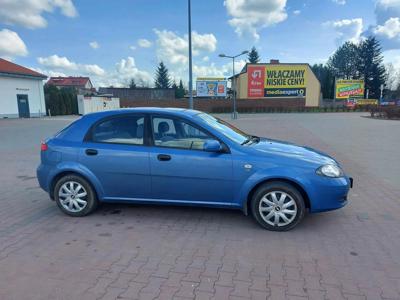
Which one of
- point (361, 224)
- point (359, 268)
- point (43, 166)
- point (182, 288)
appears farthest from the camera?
point (43, 166)

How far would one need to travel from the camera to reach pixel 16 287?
265cm

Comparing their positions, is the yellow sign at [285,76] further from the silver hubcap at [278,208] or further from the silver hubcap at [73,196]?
the silver hubcap at [73,196]

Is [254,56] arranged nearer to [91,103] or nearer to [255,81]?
[255,81]

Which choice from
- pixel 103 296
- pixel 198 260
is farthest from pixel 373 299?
pixel 103 296

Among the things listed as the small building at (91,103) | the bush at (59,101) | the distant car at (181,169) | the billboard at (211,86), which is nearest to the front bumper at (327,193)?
the distant car at (181,169)

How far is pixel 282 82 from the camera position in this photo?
1828 inches

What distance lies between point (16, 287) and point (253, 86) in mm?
46632

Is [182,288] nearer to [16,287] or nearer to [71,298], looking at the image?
[71,298]

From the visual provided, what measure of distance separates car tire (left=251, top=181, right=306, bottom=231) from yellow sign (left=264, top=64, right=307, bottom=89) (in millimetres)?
45195

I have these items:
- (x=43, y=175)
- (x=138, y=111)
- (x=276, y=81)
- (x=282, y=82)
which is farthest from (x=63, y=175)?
(x=282, y=82)

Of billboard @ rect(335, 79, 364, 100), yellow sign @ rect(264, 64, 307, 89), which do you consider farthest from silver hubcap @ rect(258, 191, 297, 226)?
billboard @ rect(335, 79, 364, 100)

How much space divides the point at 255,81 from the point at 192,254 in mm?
45848

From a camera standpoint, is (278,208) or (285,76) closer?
(278,208)

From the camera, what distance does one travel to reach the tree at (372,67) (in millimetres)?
62375
